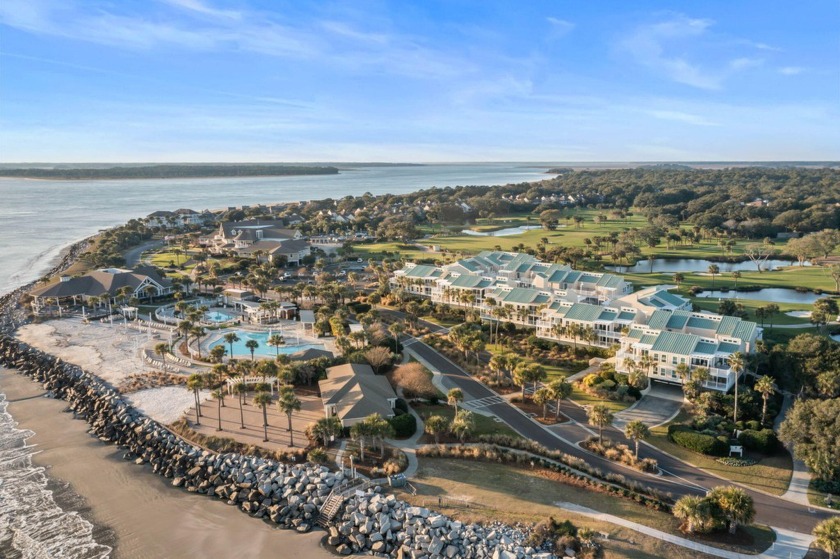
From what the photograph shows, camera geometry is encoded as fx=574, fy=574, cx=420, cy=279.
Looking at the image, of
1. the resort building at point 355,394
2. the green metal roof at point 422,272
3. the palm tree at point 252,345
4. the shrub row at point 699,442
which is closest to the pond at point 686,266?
the green metal roof at point 422,272

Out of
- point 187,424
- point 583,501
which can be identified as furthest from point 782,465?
point 187,424

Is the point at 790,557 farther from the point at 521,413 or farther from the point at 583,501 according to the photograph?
the point at 521,413

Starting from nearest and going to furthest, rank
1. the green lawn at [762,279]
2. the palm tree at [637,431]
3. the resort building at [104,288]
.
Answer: the palm tree at [637,431]
the resort building at [104,288]
the green lawn at [762,279]

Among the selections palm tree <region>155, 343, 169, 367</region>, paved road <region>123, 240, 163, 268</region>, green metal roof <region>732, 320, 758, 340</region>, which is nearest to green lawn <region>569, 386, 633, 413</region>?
green metal roof <region>732, 320, 758, 340</region>

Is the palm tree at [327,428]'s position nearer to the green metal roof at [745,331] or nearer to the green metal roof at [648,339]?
the green metal roof at [648,339]

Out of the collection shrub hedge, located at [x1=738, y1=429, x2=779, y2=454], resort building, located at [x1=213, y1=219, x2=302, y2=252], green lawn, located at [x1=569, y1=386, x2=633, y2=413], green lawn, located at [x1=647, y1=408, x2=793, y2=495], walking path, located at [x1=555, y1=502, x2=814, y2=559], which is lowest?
green lawn, located at [x1=647, y1=408, x2=793, y2=495]

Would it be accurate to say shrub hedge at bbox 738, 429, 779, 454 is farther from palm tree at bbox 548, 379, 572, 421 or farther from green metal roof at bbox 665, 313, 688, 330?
green metal roof at bbox 665, 313, 688, 330
